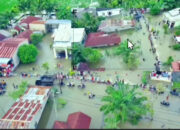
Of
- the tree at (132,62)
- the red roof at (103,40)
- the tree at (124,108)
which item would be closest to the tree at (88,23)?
the red roof at (103,40)

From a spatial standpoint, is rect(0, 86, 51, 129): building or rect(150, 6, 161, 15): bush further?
rect(150, 6, 161, 15): bush

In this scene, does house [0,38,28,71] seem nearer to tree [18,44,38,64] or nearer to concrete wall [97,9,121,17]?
tree [18,44,38,64]

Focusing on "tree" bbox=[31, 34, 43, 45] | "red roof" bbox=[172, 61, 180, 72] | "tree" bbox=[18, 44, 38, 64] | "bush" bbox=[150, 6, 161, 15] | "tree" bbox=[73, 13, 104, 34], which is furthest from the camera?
"bush" bbox=[150, 6, 161, 15]

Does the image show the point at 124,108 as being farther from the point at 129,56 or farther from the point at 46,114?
the point at 129,56

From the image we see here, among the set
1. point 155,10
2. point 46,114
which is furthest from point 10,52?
point 155,10

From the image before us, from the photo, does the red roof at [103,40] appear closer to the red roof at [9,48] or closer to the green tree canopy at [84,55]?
the green tree canopy at [84,55]

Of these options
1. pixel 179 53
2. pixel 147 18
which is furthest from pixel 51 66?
pixel 147 18

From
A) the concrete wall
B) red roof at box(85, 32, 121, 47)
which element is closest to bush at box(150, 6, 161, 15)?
the concrete wall
